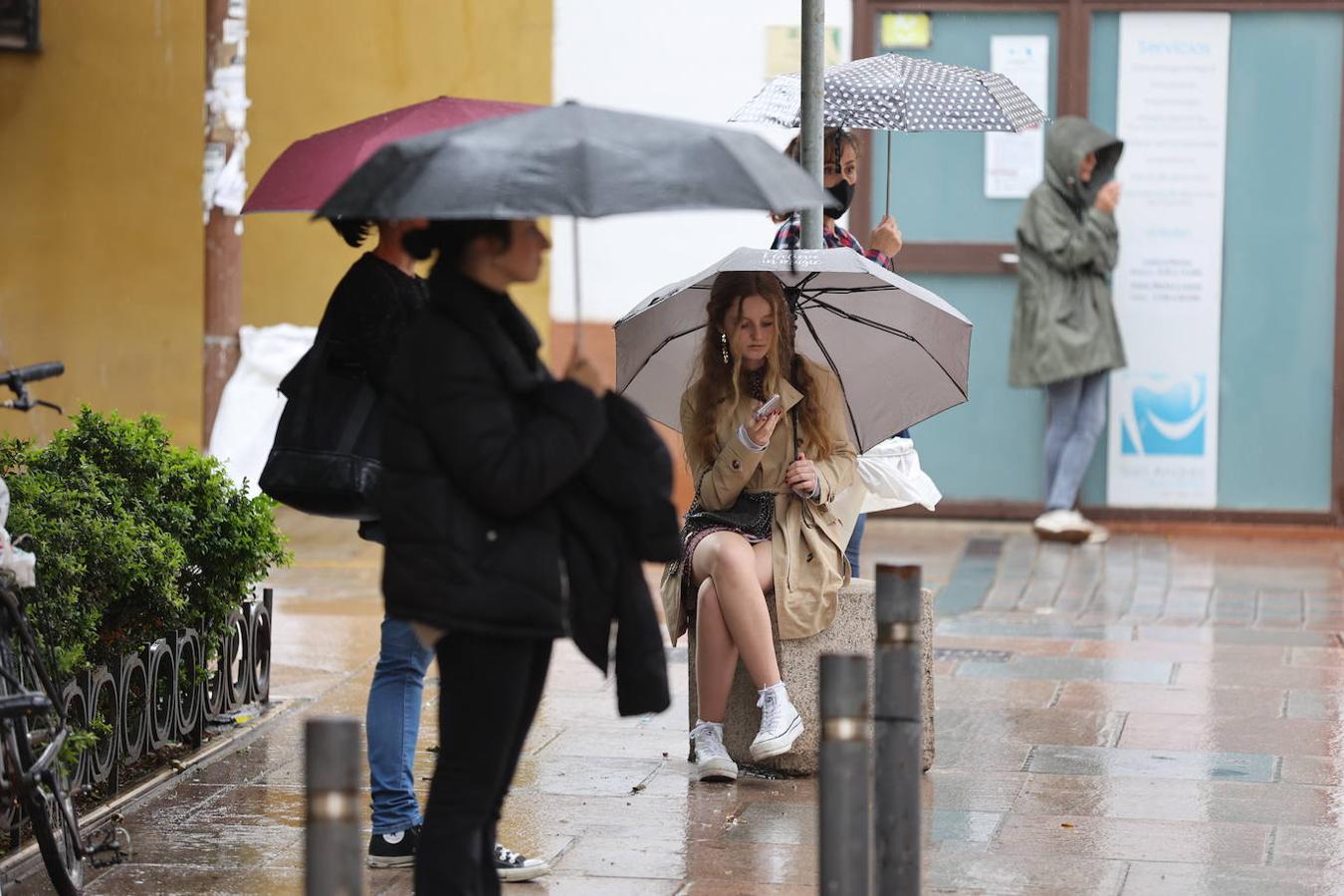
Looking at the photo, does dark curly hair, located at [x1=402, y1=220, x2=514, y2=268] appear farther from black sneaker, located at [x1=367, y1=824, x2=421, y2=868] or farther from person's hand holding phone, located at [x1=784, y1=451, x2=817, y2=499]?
person's hand holding phone, located at [x1=784, y1=451, x2=817, y2=499]

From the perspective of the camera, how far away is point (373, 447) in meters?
4.82

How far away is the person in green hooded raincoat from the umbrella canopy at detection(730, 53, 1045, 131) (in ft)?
12.1

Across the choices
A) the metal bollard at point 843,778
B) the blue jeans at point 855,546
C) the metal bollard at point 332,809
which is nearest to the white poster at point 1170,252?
the blue jeans at point 855,546

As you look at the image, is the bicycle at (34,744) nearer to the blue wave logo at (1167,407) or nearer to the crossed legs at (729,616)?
the crossed legs at (729,616)

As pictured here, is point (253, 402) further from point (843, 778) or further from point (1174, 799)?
point (843, 778)

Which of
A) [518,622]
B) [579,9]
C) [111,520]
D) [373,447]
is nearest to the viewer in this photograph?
[518,622]

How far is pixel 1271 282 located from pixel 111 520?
7.47 m

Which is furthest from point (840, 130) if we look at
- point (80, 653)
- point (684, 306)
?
point (80, 653)

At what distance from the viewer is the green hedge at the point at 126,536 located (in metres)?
5.17

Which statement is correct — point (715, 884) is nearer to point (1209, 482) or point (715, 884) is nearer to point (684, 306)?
point (684, 306)

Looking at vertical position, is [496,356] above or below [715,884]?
above

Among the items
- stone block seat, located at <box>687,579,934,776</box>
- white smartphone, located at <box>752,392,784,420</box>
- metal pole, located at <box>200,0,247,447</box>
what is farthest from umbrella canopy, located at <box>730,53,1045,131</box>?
metal pole, located at <box>200,0,247,447</box>

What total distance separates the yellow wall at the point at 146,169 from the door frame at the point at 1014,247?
85.1 inches

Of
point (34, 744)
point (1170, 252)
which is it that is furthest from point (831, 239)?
point (1170, 252)
